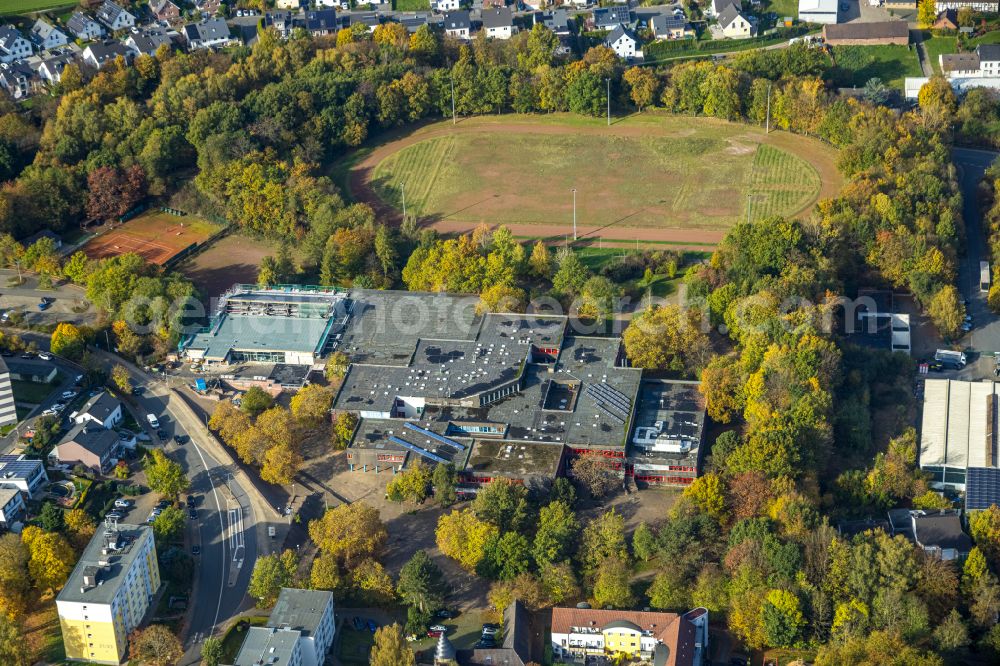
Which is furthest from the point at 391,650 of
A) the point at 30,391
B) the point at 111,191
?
the point at 111,191

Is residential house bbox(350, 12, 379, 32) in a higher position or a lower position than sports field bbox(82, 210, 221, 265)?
higher

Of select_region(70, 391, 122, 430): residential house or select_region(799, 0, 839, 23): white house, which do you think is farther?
select_region(799, 0, 839, 23): white house

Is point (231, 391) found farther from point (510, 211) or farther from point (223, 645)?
point (510, 211)

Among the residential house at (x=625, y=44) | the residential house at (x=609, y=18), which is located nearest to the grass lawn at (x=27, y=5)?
the residential house at (x=609, y=18)

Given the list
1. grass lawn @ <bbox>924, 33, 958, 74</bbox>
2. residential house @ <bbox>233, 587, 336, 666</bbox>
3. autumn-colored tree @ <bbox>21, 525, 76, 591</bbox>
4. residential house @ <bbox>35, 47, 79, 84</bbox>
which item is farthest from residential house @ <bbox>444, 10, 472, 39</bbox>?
residential house @ <bbox>233, 587, 336, 666</bbox>

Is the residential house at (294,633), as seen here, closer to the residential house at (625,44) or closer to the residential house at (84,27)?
the residential house at (625,44)

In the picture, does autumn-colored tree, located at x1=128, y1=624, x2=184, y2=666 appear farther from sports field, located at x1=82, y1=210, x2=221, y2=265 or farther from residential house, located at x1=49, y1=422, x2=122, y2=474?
sports field, located at x1=82, y1=210, x2=221, y2=265
